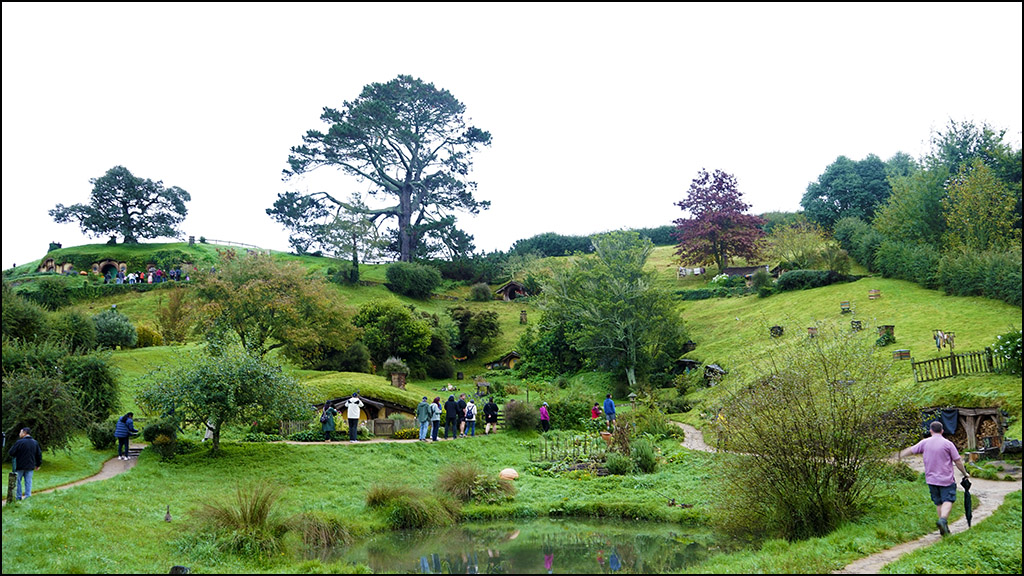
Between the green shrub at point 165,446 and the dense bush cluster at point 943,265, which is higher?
the dense bush cluster at point 943,265

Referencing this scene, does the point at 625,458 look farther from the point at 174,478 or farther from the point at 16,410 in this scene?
the point at 16,410

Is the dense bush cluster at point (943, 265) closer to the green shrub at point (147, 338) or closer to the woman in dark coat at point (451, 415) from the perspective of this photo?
the woman in dark coat at point (451, 415)

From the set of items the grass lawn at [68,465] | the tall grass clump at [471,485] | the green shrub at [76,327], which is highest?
the green shrub at [76,327]

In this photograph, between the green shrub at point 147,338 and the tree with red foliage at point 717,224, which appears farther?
the tree with red foliage at point 717,224

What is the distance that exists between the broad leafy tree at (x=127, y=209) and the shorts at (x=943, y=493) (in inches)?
2863

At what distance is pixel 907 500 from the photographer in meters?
13.1

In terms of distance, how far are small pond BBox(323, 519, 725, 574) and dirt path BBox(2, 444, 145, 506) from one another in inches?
248

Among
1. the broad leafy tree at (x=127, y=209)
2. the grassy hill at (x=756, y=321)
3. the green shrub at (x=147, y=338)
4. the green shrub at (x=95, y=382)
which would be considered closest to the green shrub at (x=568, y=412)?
the grassy hill at (x=756, y=321)

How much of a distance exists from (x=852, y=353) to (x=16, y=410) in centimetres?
1758

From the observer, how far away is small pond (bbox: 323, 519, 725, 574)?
38.5 ft

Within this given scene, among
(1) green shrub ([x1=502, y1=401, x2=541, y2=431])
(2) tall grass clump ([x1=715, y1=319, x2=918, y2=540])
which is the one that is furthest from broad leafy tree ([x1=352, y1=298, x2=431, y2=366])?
(2) tall grass clump ([x1=715, y1=319, x2=918, y2=540])

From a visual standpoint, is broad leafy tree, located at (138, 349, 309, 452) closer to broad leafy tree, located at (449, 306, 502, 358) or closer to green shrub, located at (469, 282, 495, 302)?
broad leafy tree, located at (449, 306, 502, 358)

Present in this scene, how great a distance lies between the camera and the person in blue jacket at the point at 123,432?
60.5ft

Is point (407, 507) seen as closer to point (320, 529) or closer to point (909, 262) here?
point (320, 529)
